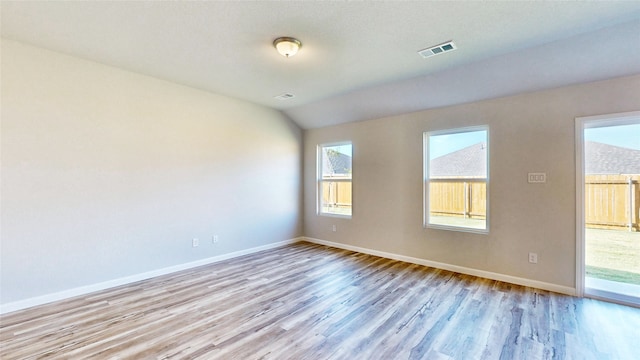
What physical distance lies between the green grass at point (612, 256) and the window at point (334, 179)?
3.35 meters

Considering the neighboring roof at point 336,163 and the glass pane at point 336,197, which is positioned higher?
the neighboring roof at point 336,163

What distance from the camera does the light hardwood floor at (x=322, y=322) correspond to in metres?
2.11

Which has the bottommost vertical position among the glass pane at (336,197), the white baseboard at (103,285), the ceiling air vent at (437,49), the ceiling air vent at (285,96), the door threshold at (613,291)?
the white baseboard at (103,285)

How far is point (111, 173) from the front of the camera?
3385 millimetres

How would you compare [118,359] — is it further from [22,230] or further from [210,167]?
[210,167]

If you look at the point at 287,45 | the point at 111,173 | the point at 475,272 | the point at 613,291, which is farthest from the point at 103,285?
the point at 613,291

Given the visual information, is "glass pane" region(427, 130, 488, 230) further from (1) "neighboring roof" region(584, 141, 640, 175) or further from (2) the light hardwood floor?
(1) "neighboring roof" region(584, 141, 640, 175)

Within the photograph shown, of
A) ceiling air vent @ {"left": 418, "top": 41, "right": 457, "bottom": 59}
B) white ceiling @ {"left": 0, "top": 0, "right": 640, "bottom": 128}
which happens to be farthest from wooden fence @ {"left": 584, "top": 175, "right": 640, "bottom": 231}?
ceiling air vent @ {"left": 418, "top": 41, "right": 457, "bottom": 59}

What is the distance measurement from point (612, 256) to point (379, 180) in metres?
2.99

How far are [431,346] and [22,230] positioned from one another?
409 cm

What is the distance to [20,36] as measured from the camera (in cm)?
266

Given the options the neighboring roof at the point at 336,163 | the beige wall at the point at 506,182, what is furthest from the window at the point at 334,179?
the beige wall at the point at 506,182

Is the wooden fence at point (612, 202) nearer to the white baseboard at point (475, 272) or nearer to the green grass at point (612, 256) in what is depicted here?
the green grass at point (612, 256)

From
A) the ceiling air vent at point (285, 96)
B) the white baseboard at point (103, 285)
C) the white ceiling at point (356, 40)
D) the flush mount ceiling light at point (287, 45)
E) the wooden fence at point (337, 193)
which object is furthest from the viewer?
the wooden fence at point (337, 193)
